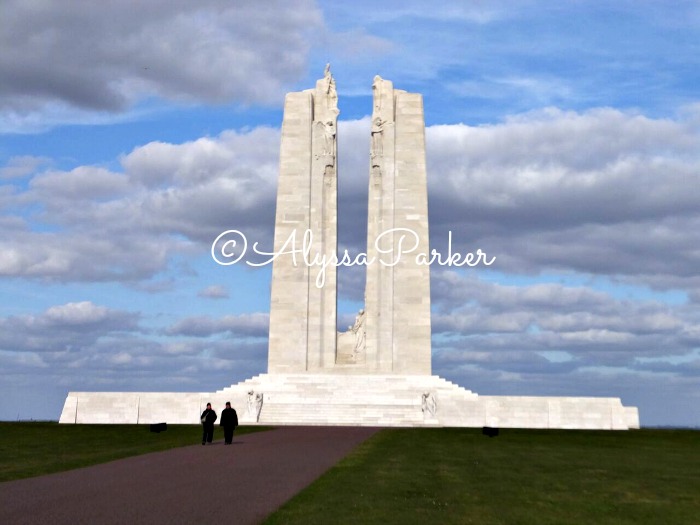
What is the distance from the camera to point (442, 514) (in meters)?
12.8

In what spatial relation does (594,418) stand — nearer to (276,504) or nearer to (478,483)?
(478,483)

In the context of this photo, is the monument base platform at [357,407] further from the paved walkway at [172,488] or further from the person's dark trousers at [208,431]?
the paved walkway at [172,488]

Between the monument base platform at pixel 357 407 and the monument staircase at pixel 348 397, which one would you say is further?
the monument staircase at pixel 348 397

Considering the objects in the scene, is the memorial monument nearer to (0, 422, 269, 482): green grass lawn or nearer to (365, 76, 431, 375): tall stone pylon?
(365, 76, 431, 375): tall stone pylon

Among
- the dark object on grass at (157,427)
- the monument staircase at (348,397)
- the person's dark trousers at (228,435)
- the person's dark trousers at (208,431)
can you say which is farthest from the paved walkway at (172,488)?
the monument staircase at (348,397)

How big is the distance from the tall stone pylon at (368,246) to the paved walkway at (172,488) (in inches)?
1036

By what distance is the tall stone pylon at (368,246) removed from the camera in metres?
50.6

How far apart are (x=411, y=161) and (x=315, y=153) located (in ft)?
17.5

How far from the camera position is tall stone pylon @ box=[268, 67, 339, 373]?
50722 mm

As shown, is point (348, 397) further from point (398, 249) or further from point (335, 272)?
point (398, 249)

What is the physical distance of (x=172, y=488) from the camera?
15.5 meters

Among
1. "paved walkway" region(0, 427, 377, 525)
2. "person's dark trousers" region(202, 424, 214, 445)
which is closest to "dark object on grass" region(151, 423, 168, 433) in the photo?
"person's dark trousers" region(202, 424, 214, 445)

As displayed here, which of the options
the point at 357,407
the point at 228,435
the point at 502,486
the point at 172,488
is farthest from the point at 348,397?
the point at 172,488

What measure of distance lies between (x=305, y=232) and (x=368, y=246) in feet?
11.6
